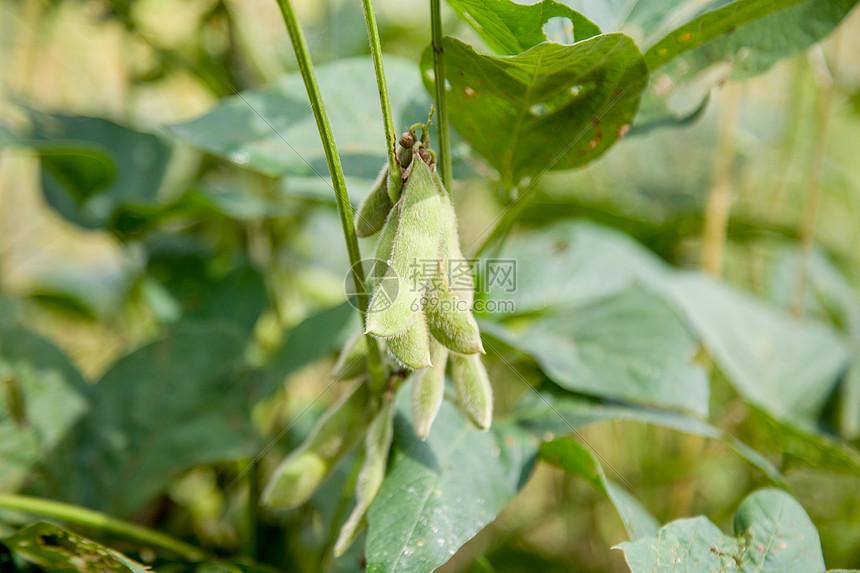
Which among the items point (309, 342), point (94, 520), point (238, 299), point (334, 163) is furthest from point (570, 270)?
point (94, 520)

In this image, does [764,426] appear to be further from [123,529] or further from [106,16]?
[106,16]

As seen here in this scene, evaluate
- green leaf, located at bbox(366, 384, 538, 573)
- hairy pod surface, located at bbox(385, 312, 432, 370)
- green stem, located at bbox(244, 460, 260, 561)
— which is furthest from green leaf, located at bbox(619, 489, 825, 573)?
green stem, located at bbox(244, 460, 260, 561)

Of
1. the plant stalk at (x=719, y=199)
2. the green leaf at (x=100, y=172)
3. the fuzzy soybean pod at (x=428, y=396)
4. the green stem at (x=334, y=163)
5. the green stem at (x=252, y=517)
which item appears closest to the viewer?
the green stem at (x=334, y=163)

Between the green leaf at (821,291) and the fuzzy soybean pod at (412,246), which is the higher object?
the fuzzy soybean pod at (412,246)

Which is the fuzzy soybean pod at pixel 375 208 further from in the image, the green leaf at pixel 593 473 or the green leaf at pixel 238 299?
the green leaf at pixel 238 299

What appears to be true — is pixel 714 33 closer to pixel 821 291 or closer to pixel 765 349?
pixel 765 349

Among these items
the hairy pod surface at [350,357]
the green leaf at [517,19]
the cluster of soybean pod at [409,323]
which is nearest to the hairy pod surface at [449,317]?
the cluster of soybean pod at [409,323]

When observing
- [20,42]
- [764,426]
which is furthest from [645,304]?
[20,42]
